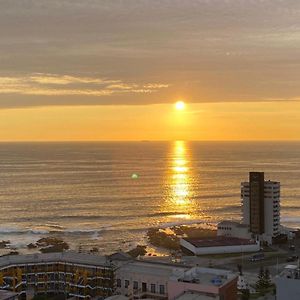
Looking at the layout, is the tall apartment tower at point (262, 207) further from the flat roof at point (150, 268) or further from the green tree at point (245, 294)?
the flat roof at point (150, 268)

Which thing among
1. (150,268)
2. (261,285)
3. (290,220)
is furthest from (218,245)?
(290,220)

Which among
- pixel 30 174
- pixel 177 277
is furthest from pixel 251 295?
pixel 30 174

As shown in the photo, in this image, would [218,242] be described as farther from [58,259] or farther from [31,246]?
[58,259]

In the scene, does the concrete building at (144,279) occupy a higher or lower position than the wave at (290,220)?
higher

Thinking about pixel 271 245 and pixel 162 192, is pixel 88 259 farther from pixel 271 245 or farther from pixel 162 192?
pixel 162 192

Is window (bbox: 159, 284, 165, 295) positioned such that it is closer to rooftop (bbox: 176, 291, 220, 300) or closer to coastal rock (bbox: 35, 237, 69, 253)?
rooftop (bbox: 176, 291, 220, 300)

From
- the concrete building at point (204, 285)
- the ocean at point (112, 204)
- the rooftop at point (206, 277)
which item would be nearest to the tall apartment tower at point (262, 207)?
the ocean at point (112, 204)
